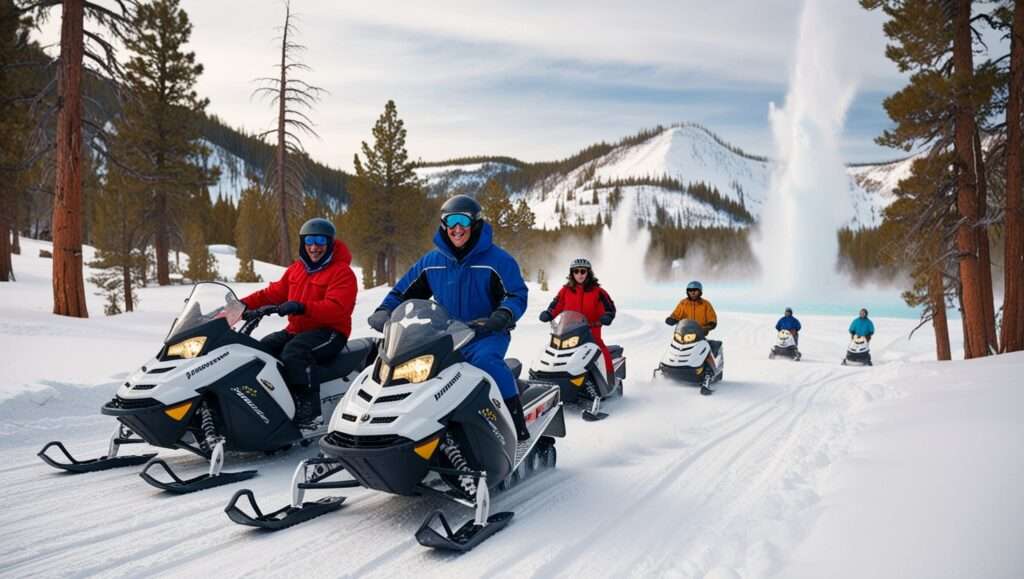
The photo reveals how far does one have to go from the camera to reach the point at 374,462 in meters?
3.87

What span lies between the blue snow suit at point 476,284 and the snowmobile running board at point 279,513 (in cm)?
147

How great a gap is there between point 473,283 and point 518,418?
3.62ft

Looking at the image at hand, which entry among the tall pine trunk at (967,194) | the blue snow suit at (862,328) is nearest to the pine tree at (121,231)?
A: the blue snow suit at (862,328)

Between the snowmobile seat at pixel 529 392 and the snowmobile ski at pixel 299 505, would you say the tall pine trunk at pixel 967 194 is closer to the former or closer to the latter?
the snowmobile seat at pixel 529 392

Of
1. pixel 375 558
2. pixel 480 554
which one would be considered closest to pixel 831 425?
pixel 480 554

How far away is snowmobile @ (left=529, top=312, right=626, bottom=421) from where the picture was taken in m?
8.62

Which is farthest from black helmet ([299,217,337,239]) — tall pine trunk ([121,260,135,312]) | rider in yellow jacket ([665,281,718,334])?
tall pine trunk ([121,260,135,312])

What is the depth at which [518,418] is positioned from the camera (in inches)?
A: 198

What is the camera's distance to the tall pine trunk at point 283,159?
25.3 m

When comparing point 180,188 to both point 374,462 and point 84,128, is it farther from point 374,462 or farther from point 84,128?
point 374,462

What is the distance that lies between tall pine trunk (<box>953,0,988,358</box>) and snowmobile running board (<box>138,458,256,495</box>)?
1485 centimetres

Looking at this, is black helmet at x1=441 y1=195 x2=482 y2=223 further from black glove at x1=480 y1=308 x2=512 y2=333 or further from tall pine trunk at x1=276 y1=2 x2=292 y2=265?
tall pine trunk at x1=276 y1=2 x2=292 y2=265

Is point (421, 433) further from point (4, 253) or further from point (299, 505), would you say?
point (4, 253)

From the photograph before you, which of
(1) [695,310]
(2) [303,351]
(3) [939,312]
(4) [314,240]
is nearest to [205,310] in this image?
(2) [303,351]
